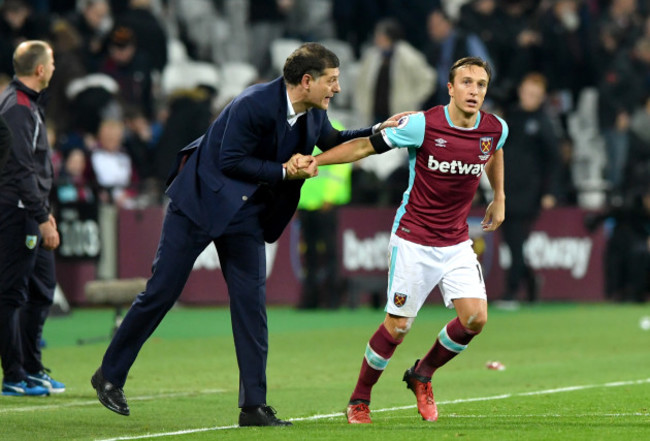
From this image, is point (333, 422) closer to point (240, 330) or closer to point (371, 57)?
point (240, 330)

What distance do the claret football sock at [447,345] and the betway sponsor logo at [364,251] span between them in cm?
1075

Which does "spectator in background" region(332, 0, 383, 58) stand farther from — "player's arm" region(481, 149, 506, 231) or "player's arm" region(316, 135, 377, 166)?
"player's arm" region(316, 135, 377, 166)

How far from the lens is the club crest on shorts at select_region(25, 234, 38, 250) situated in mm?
10797

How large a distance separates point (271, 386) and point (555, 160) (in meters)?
9.96

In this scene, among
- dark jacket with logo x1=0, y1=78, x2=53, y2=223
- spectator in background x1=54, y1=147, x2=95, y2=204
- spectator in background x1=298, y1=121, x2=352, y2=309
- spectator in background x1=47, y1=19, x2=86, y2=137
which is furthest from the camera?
spectator in background x1=47, y1=19, x2=86, y2=137

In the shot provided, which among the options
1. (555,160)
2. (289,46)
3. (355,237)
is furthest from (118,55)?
(555,160)

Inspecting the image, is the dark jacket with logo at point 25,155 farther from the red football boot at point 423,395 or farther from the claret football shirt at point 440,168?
the red football boot at point 423,395

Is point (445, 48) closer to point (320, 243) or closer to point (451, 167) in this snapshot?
point (320, 243)

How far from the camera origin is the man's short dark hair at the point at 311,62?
893cm

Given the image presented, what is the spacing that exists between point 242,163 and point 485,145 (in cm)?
163

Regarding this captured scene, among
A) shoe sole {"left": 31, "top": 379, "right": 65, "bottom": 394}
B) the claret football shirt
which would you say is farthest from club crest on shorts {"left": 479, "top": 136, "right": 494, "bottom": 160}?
shoe sole {"left": 31, "top": 379, "right": 65, "bottom": 394}

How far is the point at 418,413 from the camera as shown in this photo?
32.5ft

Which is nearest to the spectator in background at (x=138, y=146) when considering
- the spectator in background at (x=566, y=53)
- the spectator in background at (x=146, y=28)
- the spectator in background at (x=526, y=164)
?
the spectator in background at (x=146, y=28)

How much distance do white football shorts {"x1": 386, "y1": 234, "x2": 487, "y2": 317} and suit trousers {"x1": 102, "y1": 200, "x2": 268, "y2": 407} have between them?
87 cm
